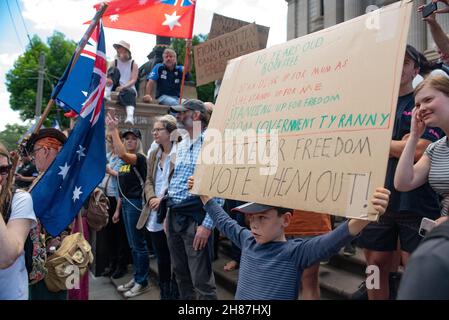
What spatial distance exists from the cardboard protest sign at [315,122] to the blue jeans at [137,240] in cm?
237

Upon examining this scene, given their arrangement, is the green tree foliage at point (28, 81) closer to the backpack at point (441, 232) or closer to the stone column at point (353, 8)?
the stone column at point (353, 8)

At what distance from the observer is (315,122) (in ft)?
5.93

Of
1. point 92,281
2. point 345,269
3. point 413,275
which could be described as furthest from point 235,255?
point 413,275

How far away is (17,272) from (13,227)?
0.25 m

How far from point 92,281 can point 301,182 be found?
4316 mm

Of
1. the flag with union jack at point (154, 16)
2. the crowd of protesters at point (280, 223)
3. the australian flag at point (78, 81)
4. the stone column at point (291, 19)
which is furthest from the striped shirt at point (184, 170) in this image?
the stone column at point (291, 19)

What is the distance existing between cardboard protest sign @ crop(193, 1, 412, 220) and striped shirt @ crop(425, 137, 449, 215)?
652mm

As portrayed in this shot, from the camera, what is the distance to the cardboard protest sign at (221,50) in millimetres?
4656

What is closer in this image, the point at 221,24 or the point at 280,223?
the point at 280,223

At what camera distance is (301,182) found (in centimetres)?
174

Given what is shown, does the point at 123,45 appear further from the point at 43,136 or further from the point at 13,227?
the point at 13,227

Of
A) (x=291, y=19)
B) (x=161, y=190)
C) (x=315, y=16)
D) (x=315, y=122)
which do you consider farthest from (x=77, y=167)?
(x=291, y=19)

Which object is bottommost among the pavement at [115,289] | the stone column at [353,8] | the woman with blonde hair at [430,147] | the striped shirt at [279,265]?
the pavement at [115,289]

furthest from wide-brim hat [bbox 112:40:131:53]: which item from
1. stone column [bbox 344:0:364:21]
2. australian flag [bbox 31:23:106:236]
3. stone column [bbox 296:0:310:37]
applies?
stone column [bbox 296:0:310:37]
